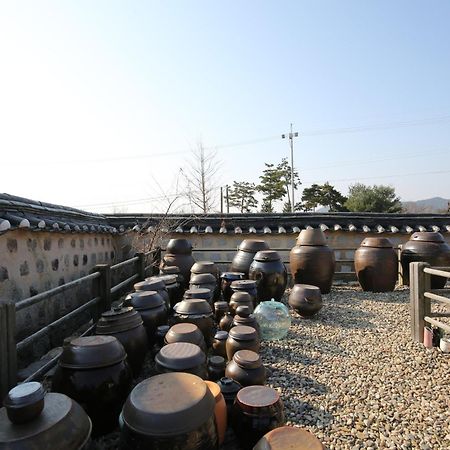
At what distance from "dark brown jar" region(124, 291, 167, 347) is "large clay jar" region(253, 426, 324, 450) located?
6.51ft

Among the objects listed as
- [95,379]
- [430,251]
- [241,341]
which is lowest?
[241,341]

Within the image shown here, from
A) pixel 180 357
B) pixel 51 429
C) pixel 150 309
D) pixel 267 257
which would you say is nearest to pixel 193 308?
pixel 150 309

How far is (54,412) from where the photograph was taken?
1649mm

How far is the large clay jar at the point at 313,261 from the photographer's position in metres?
6.72

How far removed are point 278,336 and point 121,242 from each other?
20.0 feet

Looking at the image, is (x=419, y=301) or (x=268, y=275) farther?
(x=268, y=275)

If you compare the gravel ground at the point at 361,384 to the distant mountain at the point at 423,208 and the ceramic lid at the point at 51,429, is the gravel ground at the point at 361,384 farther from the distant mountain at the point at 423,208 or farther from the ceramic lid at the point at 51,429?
the distant mountain at the point at 423,208

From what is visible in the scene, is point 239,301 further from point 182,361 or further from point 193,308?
point 182,361

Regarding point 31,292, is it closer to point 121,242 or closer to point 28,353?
point 28,353

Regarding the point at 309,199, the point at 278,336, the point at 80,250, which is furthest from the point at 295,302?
the point at 309,199

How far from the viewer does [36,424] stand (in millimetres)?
1562

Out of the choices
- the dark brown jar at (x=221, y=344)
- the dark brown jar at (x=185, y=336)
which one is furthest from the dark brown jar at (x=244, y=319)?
the dark brown jar at (x=185, y=336)

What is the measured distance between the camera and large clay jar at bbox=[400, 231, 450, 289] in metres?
6.94

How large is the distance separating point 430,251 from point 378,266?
1.16 metres
